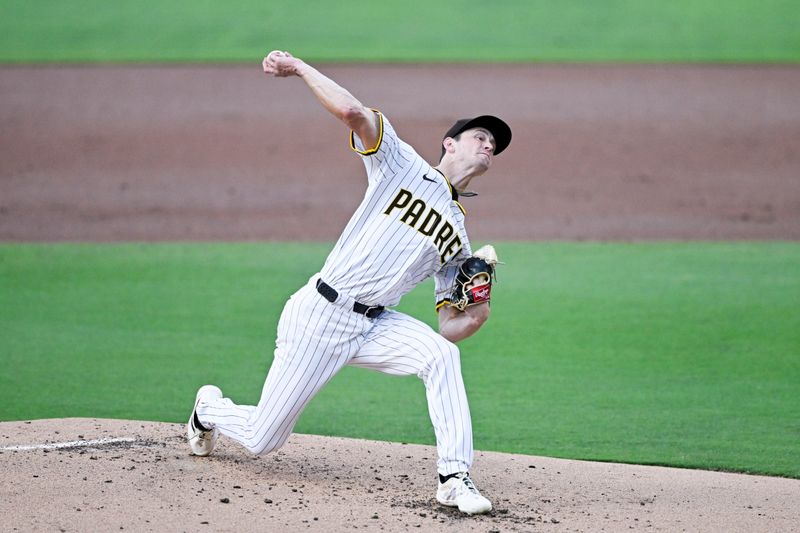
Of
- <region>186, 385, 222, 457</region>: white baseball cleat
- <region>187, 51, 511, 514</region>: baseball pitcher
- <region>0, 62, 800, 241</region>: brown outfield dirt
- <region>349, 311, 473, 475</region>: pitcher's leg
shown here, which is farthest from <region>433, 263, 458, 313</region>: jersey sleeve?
<region>0, 62, 800, 241</region>: brown outfield dirt

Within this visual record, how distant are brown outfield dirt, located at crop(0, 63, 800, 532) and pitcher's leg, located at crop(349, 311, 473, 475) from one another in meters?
0.25

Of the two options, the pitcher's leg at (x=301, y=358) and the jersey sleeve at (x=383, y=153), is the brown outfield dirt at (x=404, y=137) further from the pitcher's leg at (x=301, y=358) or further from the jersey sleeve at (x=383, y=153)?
the jersey sleeve at (x=383, y=153)

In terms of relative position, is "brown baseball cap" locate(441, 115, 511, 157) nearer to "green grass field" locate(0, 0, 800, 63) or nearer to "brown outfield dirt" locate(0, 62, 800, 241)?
"brown outfield dirt" locate(0, 62, 800, 241)

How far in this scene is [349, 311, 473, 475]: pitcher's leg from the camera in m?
4.34

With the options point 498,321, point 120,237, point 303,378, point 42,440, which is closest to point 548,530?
point 303,378

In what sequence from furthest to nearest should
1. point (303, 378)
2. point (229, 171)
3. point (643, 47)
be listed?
point (643, 47) → point (229, 171) → point (303, 378)

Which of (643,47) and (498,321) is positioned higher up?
(643,47)

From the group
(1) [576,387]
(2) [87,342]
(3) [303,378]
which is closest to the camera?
(3) [303,378]

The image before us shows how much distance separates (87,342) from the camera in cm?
745

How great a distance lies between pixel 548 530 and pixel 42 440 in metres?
2.35

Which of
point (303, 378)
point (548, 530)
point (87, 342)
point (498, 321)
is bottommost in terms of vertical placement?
point (548, 530)

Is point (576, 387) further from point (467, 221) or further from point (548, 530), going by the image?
point (467, 221)

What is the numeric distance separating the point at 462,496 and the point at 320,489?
0.65 m

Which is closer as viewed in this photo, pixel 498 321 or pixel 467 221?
pixel 498 321
